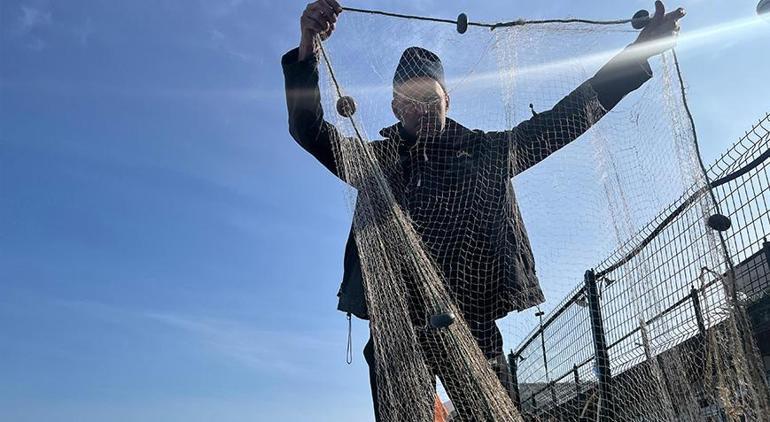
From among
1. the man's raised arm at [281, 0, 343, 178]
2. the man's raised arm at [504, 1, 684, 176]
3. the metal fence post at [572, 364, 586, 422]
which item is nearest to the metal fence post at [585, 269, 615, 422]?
Answer: the metal fence post at [572, 364, 586, 422]

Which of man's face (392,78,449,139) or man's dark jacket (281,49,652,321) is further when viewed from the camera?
man's face (392,78,449,139)

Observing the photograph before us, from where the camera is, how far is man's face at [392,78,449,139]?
129 inches

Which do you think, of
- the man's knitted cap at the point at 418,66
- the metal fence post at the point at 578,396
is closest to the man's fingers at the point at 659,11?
the man's knitted cap at the point at 418,66

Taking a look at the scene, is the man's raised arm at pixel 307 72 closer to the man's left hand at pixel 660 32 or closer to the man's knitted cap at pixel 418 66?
the man's knitted cap at pixel 418 66

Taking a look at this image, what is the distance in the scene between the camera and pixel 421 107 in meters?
3.30

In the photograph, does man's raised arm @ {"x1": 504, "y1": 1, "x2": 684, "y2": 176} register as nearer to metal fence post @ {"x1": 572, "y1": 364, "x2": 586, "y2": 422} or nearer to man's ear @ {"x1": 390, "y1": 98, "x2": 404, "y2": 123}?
man's ear @ {"x1": 390, "y1": 98, "x2": 404, "y2": 123}

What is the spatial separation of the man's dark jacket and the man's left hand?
0.22 ft

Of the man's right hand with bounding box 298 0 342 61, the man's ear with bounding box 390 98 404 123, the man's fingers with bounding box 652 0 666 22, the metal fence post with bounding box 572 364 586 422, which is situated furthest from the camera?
the metal fence post with bounding box 572 364 586 422

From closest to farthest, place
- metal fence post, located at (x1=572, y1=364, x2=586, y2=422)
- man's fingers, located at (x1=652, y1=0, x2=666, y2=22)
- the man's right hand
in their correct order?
the man's right hand < man's fingers, located at (x1=652, y1=0, x2=666, y2=22) < metal fence post, located at (x1=572, y1=364, x2=586, y2=422)

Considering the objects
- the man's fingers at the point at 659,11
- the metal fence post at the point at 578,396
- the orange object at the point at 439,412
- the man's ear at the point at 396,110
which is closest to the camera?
the orange object at the point at 439,412

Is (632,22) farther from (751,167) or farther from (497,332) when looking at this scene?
(497,332)

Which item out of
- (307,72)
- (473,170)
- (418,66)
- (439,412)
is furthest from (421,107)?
(439,412)

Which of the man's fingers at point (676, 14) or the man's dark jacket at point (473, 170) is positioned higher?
the man's fingers at point (676, 14)

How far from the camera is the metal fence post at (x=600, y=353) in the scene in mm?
3369
